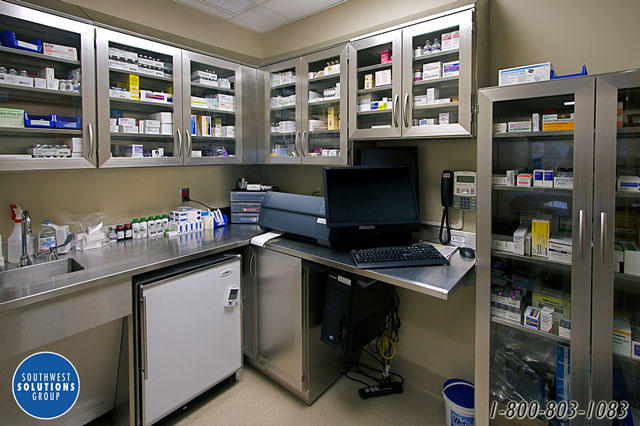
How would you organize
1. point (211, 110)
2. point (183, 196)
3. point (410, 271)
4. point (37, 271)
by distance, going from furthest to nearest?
point (183, 196), point (211, 110), point (37, 271), point (410, 271)

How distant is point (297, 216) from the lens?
97.9 inches

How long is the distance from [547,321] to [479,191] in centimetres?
71

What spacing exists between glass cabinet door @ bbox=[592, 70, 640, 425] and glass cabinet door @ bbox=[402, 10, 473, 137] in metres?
0.64

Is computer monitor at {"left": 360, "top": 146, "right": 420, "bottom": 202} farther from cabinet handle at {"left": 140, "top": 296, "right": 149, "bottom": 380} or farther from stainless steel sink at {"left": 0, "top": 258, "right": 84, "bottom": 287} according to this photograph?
stainless steel sink at {"left": 0, "top": 258, "right": 84, "bottom": 287}

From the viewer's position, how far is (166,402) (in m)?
2.10

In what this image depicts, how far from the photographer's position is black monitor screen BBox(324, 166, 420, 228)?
2248 mm

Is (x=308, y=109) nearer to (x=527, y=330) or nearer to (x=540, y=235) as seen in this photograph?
(x=540, y=235)

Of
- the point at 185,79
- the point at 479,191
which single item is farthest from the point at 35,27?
the point at 479,191

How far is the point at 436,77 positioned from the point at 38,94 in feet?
7.66

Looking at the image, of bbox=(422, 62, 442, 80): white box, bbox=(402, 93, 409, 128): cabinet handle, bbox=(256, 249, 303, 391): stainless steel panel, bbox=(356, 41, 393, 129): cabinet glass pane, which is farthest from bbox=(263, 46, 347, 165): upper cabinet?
bbox=(256, 249, 303, 391): stainless steel panel

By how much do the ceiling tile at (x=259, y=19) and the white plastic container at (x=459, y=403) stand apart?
10.3 feet

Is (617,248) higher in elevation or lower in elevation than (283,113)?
lower

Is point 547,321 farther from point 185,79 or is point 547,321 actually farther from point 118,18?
point 118,18

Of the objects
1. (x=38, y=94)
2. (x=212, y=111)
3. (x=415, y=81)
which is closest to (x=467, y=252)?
(x=415, y=81)
